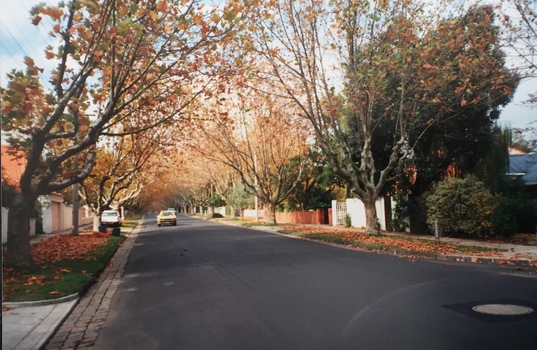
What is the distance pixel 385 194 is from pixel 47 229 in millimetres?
21976

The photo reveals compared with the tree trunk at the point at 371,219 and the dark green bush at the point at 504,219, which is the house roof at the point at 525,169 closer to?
the dark green bush at the point at 504,219

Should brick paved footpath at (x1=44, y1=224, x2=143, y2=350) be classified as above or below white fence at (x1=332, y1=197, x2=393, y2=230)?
below

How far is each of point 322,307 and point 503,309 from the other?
8.67 ft

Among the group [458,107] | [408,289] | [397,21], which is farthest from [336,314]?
[458,107]

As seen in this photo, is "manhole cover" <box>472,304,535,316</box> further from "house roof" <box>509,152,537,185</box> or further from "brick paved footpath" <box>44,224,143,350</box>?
"house roof" <box>509,152,537,185</box>

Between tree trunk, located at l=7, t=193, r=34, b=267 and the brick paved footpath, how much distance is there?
2.00 meters

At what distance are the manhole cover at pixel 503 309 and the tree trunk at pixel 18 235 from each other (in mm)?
10741

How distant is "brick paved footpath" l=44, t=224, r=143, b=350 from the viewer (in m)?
6.52

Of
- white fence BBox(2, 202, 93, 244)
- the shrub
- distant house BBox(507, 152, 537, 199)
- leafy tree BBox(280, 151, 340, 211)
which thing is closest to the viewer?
the shrub

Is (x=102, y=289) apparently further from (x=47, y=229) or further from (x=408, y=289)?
(x=47, y=229)

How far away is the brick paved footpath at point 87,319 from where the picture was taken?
21.4 feet

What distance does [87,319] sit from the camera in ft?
26.2

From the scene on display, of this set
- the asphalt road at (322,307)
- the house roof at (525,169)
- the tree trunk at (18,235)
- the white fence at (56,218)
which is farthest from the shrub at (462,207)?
the white fence at (56,218)

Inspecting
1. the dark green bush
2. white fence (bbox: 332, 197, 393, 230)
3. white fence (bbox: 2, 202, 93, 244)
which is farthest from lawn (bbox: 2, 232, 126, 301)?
white fence (bbox: 332, 197, 393, 230)
